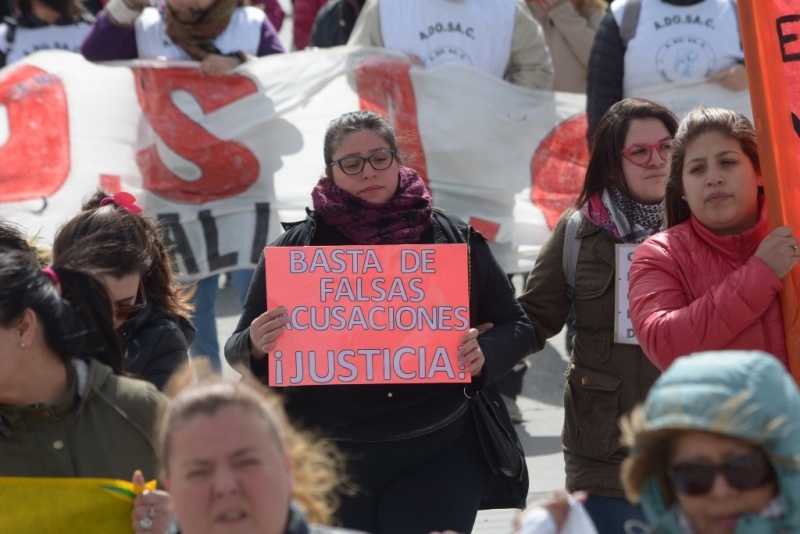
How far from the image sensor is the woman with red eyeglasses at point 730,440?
272 centimetres

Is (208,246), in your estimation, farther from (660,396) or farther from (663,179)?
(660,396)

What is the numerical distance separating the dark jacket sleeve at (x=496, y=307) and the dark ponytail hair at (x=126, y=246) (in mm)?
939

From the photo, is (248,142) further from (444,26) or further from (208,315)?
(444,26)

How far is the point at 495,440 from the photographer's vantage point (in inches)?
185

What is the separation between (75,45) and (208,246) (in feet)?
5.61

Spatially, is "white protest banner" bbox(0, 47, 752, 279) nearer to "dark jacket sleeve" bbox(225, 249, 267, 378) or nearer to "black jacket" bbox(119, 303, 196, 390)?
"dark jacket sleeve" bbox(225, 249, 267, 378)

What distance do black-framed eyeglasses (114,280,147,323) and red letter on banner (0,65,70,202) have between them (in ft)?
10.1

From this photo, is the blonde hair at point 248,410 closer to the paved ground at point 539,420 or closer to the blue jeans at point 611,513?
the blue jeans at point 611,513

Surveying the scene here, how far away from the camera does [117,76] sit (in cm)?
797

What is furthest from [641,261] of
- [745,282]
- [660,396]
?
[660,396]

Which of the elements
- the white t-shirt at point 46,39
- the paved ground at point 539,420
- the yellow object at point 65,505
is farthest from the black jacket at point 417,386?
the white t-shirt at point 46,39

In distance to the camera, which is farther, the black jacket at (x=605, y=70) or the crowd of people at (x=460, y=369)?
the black jacket at (x=605, y=70)

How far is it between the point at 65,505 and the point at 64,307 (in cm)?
50

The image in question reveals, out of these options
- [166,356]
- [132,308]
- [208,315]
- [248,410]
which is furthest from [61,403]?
[208,315]
